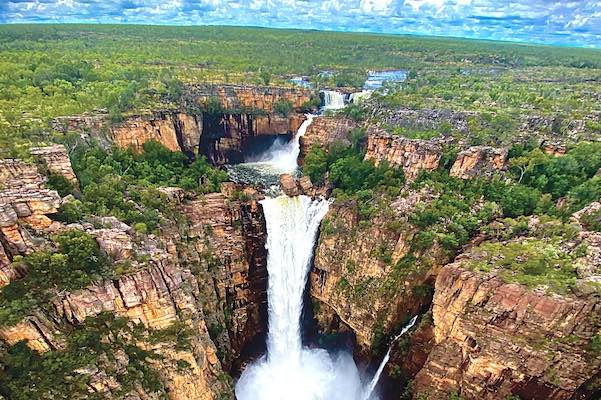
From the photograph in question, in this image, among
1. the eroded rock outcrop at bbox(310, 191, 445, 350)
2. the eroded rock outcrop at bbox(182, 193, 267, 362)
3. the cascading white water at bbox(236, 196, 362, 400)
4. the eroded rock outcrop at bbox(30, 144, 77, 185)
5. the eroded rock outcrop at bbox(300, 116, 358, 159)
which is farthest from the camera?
the eroded rock outcrop at bbox(300, 116, 358, 159)

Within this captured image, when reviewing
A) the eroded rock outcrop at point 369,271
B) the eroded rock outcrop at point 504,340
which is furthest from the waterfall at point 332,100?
the eroded rock outcrop at point 504,340

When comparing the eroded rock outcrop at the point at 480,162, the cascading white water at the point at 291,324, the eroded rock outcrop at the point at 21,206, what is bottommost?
the cascading white water at the point at 291,324

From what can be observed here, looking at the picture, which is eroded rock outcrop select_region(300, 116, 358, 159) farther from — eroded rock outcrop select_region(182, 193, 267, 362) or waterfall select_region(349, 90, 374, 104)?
eroded rock outcrop select_region(182, 193, 267, 362)

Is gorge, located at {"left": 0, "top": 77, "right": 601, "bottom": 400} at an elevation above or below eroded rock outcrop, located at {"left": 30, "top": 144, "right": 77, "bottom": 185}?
below

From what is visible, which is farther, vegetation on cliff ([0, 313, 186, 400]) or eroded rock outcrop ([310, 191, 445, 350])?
eroded rock outcrop ([310, 191, 445, 350])

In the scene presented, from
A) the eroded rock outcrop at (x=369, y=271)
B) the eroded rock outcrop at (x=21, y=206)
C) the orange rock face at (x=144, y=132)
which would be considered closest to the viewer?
the eroded rock outcrop at (x=21, y=206)

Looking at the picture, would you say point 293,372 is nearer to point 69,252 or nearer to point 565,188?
point 69,252

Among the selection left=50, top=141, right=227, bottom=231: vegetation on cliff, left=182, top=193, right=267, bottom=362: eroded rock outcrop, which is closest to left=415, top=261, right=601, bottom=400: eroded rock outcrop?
left=182, top=193, right=267, bottom=362: eroded rock outcrop

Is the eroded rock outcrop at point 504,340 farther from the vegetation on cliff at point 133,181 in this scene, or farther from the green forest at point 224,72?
the green forest at point 224,72

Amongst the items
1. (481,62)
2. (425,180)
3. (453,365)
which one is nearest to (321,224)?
(425,180)
